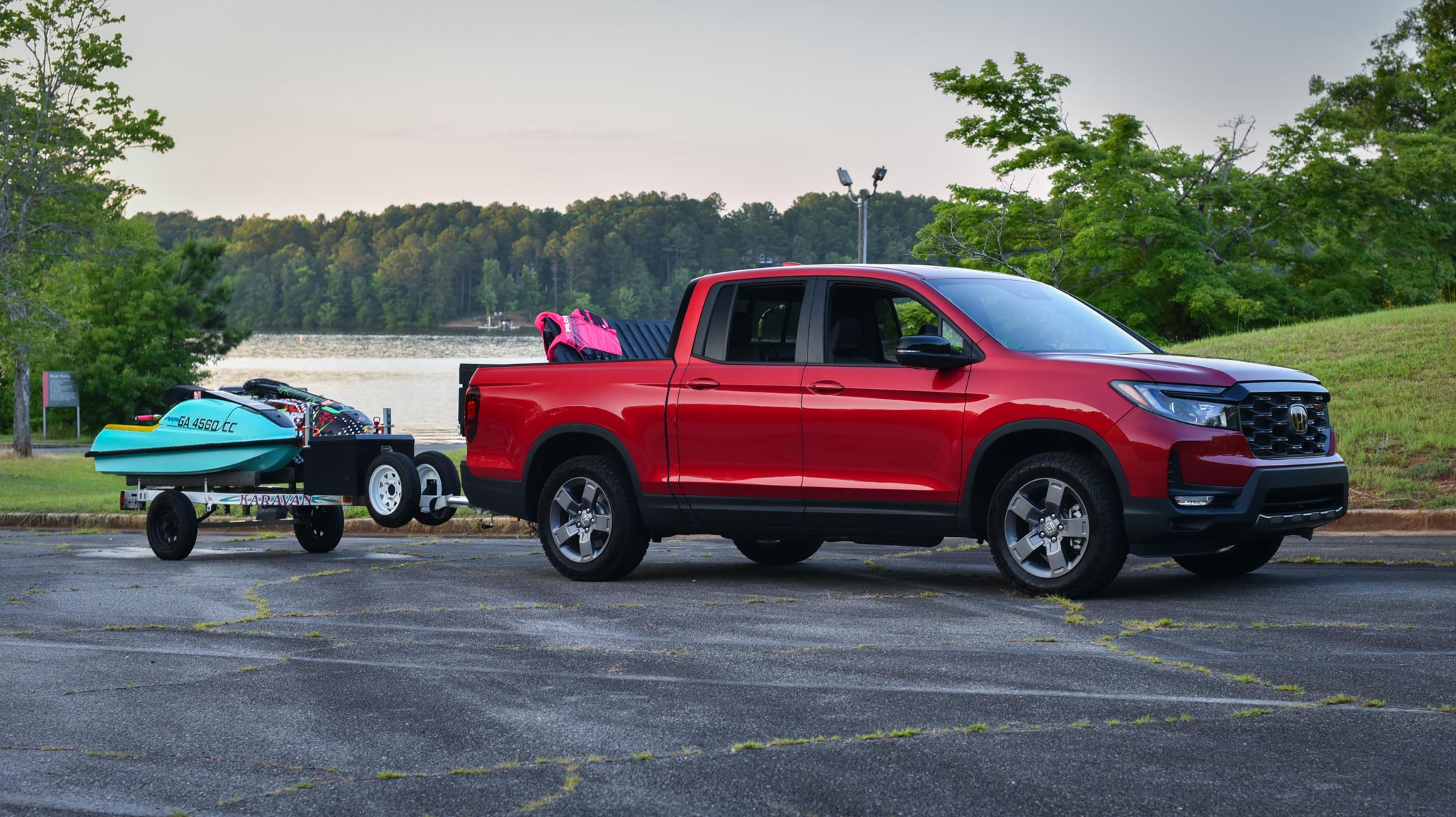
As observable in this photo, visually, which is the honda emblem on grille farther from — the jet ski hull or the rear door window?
the jet ski hull

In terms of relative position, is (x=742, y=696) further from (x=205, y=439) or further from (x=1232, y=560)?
(x=205, y=439)

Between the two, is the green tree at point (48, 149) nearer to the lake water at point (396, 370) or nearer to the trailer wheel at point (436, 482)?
the lake water at point (396, 370)

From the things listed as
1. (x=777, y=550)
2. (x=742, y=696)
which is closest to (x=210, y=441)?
(x=777, y=550)

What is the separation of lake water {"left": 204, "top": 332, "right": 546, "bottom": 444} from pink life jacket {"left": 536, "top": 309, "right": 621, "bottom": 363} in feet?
71.4

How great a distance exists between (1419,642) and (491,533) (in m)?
10.1

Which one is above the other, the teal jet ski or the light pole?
the light pole

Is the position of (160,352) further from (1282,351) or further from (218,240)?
(1282,351)

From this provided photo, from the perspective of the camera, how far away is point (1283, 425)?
28.3 feet

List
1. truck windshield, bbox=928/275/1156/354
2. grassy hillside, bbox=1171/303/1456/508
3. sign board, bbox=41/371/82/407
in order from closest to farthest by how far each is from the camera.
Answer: truck windshield, bbox=928/275/1156/354
grassy hillside, bbox=1171/303/1456/508
sign board, bbox=41/371/82/407

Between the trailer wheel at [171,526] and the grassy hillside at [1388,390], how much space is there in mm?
9813

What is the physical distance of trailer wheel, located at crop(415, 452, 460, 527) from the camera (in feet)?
39.8

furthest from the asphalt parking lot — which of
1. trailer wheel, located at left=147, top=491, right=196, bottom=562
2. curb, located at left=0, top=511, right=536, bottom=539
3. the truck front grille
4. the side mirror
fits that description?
curb, located at left=0, top=511, right=536, bottom=539

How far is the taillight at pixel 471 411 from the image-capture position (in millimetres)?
11016

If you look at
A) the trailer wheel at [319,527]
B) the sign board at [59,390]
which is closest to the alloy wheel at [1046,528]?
the trailer wheel at [319,527]
